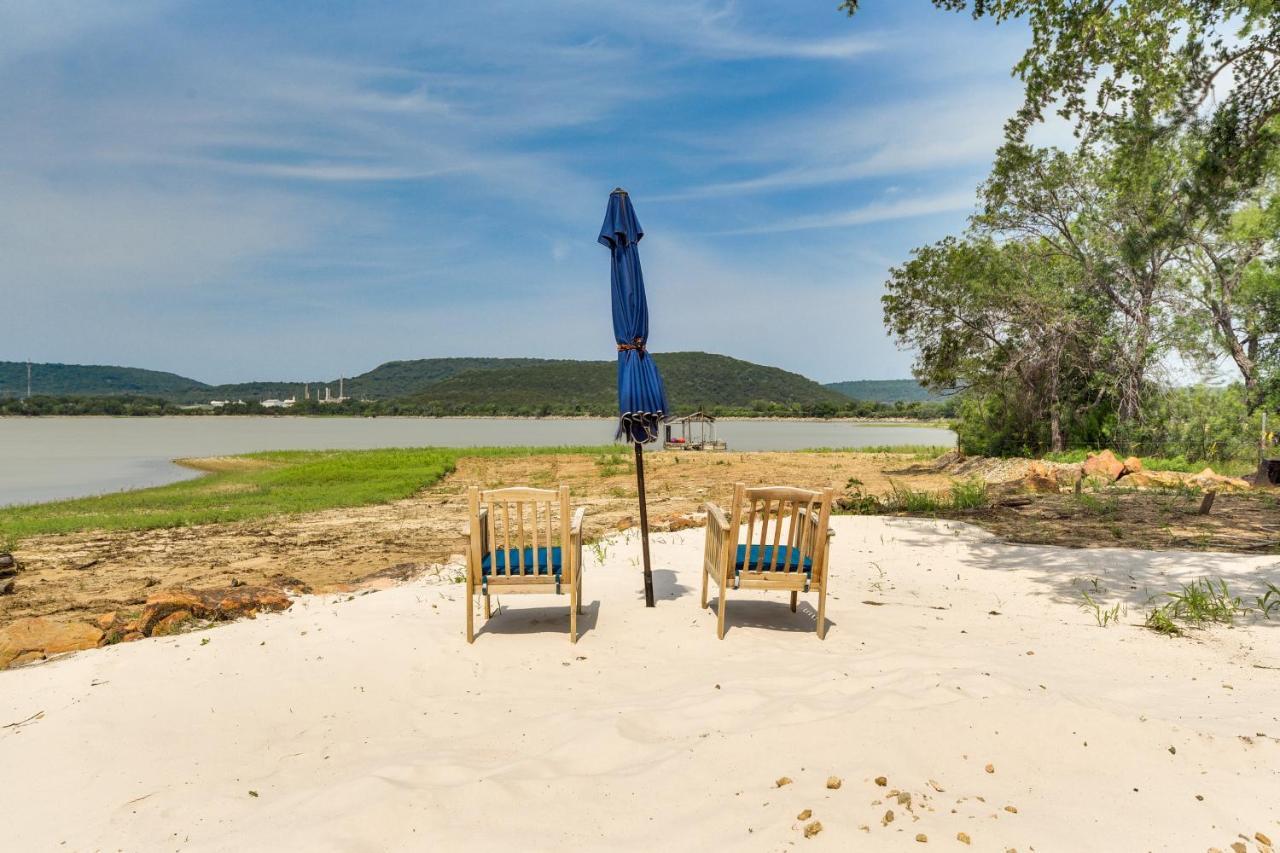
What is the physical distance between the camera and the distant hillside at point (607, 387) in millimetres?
111500

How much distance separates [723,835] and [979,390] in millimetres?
22029

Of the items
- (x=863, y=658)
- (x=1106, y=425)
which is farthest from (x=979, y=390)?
(x=863, y=658)

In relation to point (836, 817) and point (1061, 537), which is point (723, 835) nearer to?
point (836, 817)

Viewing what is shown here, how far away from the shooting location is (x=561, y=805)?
313 cm

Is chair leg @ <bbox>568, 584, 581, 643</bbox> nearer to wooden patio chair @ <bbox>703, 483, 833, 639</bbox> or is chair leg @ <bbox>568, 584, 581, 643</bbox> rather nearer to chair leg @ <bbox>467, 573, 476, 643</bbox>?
chair leg @ <bbox>467, 573, 476, 643</bbox>

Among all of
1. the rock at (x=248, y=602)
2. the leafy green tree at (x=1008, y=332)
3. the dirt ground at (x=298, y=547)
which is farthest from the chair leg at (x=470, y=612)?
the leafy green tree at (x=1008, y=332)

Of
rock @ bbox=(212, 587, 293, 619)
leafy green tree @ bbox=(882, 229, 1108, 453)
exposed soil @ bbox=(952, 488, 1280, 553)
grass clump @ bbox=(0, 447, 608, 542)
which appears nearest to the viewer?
rock @ bbox=(212, 587, 293, 619)

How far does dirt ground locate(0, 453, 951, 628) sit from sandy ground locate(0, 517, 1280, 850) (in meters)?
1.50

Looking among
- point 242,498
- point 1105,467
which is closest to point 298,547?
point 242,498

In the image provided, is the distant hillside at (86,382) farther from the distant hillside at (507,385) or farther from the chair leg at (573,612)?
the chair leg at (573,612)

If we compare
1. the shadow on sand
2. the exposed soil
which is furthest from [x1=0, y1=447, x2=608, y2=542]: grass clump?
the exposed soil

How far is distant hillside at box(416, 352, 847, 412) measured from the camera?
112 m

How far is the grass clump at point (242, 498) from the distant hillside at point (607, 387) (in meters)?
77.3

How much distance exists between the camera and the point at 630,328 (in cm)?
568
